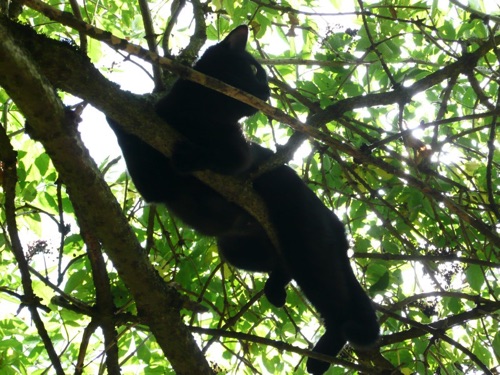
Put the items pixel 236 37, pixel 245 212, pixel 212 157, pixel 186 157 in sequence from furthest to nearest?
pixel 236 37, pixel 245 212, pixel 212 157, pixel 186 157

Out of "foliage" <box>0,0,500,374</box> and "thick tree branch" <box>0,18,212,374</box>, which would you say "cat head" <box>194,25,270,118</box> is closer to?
"foliage" <box>0,0,500,374</box>

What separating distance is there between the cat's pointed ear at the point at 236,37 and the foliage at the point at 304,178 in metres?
0.12

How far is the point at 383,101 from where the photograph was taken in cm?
219

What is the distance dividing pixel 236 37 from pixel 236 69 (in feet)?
0.77

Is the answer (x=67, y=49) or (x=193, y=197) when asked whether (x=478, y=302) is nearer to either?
(x=193, y=197)

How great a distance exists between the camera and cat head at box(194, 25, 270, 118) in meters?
2.91

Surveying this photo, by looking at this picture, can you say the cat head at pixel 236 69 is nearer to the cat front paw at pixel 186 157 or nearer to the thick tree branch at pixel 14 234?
the cat front paw at pixel 186 157

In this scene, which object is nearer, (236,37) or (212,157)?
(212,157)

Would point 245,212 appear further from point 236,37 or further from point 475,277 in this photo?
point 475,277

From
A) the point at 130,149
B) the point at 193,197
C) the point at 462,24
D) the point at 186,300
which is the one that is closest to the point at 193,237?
the point at 193,197

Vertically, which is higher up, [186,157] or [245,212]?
[245,212]

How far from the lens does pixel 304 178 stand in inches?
134

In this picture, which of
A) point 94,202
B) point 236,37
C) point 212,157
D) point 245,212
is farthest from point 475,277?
point 94,202

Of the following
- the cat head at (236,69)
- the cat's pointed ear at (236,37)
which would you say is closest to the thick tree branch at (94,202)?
the cat head at (236,69)
